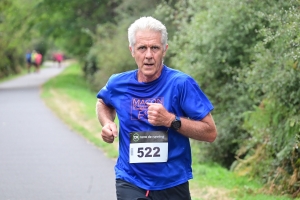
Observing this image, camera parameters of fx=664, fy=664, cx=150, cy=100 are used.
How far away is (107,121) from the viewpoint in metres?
4.43

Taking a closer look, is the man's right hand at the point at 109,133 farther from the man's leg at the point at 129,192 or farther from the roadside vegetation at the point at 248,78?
the roadside vegetation at the point at 248,78

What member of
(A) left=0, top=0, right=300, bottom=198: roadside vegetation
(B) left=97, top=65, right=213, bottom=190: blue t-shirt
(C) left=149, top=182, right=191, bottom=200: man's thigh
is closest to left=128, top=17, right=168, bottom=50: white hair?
(B) left=97, top=65, right=213, bottom=190: blue t-shirt

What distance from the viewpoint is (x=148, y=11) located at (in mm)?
23438

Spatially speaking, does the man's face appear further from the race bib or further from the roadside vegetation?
the roadside vegetation

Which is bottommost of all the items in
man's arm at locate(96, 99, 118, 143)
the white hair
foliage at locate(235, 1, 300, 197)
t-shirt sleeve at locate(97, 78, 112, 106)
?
foliage at locate(235, 1, 300, 197)

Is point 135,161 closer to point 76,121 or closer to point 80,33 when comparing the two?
point 76,121

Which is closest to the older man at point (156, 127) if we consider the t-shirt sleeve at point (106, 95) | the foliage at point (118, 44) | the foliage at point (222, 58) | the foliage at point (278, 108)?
the t-shirt sleeve at point (106, 95)

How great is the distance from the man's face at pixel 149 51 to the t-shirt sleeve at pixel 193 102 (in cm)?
22

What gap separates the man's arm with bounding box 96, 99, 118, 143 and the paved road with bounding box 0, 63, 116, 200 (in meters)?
3.79

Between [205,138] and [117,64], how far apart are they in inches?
835

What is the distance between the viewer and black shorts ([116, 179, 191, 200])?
4.12m

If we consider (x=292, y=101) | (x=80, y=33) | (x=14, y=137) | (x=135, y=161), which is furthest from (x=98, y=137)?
(x=80, y=33)

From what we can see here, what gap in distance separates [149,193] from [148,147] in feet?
0.95

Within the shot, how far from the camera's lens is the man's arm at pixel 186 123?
3.96 m
